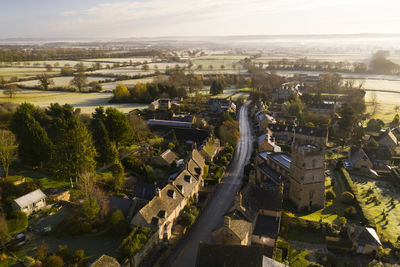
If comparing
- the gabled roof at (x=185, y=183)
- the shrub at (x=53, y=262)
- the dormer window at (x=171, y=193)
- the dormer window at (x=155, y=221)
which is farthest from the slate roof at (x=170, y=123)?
the shrub at (x=53, y=262)

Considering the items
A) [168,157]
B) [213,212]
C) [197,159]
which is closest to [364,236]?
[213,212]

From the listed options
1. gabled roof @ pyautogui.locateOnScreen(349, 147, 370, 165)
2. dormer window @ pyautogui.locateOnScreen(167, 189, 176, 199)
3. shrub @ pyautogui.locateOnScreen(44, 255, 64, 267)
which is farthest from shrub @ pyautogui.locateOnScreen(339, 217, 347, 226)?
shrub @ pyautogui.locateOnScreen(44, 255, 64, 267)

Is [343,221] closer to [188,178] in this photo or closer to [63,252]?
[188,178]

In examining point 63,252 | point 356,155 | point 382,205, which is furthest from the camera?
point 356,155

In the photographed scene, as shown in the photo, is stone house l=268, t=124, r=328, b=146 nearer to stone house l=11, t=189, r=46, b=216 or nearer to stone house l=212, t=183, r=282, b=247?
stone house l=212, t=183, r=282, b=247

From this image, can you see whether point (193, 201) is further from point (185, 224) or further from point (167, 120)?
point (167, 120)

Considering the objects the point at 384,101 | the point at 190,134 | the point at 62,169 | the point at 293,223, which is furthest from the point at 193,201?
the point at 384,101
